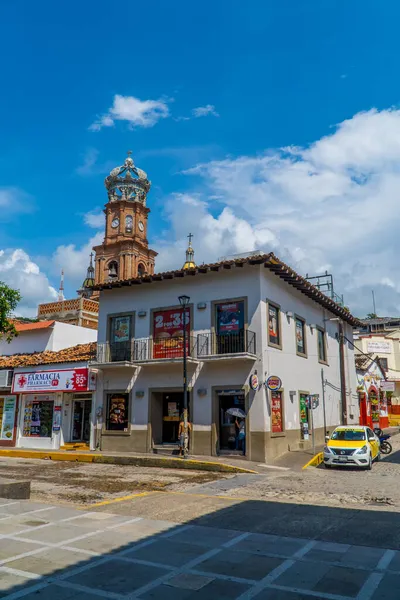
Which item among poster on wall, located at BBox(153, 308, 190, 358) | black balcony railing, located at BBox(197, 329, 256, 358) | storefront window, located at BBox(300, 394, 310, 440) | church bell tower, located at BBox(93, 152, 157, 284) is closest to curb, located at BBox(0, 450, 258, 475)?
black balcony railing, located at BBox(197, 329, 256, 358)

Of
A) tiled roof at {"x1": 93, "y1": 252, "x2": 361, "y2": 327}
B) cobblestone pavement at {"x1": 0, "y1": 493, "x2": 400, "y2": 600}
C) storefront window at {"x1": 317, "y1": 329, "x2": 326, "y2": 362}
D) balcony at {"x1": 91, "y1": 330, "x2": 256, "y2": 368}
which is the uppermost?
tiled roof at {"x1": 93, "y1": 252, "x2": 361, "y2": 327}

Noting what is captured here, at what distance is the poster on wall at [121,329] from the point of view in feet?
71.8

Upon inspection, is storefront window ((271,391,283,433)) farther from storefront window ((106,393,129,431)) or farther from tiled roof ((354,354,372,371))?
tiled roof ((354,354,372,371))

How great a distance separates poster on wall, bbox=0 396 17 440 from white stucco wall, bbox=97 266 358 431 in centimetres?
538

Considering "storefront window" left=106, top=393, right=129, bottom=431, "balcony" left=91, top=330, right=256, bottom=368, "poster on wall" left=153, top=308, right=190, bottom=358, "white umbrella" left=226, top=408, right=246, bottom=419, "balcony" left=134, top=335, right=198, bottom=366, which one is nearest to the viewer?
"white umbrella" left=226, top=408, right=246, bottom=419

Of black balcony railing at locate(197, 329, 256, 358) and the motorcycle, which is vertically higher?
black balcony railing at locate(197, 329, 256, 358)

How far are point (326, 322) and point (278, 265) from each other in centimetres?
857

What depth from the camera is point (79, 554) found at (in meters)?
6.49

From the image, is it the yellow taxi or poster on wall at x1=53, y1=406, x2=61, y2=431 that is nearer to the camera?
the yellow taxi

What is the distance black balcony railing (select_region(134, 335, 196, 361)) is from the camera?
779 inches

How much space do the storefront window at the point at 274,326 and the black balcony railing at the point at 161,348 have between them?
312cm

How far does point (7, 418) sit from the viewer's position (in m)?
24.1

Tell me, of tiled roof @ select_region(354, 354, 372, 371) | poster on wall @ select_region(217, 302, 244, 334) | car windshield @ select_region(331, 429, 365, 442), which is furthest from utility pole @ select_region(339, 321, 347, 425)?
poster on wall @ select_region(217, 302, 244, 334)

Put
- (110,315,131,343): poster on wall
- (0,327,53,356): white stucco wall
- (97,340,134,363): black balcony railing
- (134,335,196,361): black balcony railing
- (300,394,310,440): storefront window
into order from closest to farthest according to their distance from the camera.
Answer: (134,335,196,361): black balcony railing, (300,394,310,440): storefront window, (97,340,134,363): black balcony railing, (110,315,131,343): poster on wall, (0,327,53,356): white stucco wall
